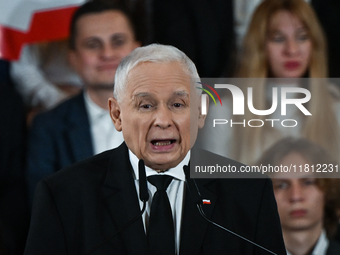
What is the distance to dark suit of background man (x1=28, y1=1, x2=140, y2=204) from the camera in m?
2.03

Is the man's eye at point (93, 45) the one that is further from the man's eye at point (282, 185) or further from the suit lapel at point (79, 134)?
the man's eye at point (282, 185)

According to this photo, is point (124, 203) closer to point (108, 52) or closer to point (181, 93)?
point (181, 93)

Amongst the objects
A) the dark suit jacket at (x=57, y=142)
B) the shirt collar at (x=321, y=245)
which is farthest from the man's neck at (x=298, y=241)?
the dark suit jacket at (x=57, y=142)

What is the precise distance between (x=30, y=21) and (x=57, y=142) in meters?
0.66

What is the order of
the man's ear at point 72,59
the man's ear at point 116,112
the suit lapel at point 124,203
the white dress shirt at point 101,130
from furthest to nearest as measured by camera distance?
the man's ear at point 72,59 → the white dress shirt at point 101,130 → the man's ear at point 116,112 → the suit lapel at point 124,203

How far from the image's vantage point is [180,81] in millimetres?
1106

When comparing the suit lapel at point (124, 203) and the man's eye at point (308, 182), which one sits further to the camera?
the man's eye at point (308, 182)

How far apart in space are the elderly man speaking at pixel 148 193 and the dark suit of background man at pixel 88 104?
890mm

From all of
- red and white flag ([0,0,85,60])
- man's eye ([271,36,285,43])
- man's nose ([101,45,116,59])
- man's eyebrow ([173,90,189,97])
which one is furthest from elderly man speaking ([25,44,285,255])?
red and white flag ([0,0,85,60])

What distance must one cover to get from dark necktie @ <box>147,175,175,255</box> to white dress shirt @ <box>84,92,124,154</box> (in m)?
0.98

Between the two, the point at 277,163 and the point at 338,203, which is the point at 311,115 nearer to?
the point at 277,163

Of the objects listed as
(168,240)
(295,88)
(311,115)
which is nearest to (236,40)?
(295,88)

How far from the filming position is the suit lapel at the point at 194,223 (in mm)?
1093

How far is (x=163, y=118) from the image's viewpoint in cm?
110
